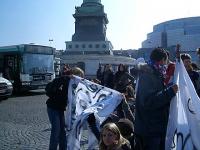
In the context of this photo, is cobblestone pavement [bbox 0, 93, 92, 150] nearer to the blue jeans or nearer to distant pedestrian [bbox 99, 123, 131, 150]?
the blue jeans

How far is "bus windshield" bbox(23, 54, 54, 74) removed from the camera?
24.4 m

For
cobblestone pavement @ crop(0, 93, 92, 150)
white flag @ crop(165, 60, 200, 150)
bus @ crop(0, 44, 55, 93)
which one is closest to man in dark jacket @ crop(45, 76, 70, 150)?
cobblestone pavement @ crop(0, 93, 92, 150)

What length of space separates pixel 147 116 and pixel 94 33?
86.2 meters

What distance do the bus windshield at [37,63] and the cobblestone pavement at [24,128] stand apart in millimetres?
6630

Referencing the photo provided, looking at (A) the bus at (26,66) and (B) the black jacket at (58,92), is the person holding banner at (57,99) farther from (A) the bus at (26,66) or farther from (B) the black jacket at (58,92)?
(A) the bus at (26,66)

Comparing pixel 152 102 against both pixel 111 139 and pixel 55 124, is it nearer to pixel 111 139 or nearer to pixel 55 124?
pixel 111 139

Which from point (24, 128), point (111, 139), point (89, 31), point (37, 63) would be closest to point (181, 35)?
point (89, 31)

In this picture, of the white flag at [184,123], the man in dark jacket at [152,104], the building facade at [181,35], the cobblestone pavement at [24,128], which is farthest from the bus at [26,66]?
the building facade at [181,35]

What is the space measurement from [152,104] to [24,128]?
7384 millimetres

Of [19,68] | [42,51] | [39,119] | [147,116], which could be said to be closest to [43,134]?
[39,119]

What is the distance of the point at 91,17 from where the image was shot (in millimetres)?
90625

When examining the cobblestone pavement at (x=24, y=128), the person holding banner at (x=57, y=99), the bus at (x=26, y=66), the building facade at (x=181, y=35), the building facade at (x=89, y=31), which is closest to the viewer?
the person holding banner at (x=57, y=99)

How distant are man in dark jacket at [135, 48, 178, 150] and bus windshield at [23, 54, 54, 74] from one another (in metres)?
19.6

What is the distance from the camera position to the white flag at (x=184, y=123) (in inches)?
193
